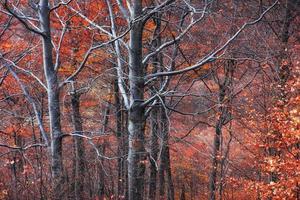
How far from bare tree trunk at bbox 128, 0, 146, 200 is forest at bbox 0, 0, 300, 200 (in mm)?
25

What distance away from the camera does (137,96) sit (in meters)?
9.51

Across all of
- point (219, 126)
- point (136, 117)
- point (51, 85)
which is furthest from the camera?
point (219, 126)

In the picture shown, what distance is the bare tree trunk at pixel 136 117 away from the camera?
9250 millimetres

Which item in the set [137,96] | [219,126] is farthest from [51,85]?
[219,126]

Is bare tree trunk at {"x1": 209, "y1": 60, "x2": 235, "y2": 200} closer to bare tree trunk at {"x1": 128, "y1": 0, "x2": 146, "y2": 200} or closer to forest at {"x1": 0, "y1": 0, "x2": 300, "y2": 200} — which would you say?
forest at {"x1": 0, "y1": 0, "x2": 300, "y2": 200}

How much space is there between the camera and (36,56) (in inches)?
613

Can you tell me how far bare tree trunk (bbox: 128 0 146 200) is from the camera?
9.25 m

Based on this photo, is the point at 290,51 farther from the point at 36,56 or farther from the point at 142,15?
the point at 36,56

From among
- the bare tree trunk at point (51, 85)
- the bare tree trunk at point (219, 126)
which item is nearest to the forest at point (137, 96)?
the bare tree trunk at point (51, 85)

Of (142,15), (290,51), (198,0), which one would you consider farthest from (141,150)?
(290,51)

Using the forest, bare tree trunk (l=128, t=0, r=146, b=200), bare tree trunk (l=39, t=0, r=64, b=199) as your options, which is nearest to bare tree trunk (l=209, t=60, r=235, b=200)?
the forest

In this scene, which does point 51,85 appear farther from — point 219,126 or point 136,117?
point 219,126

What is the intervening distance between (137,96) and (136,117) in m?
0.50

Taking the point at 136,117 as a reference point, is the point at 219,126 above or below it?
above
